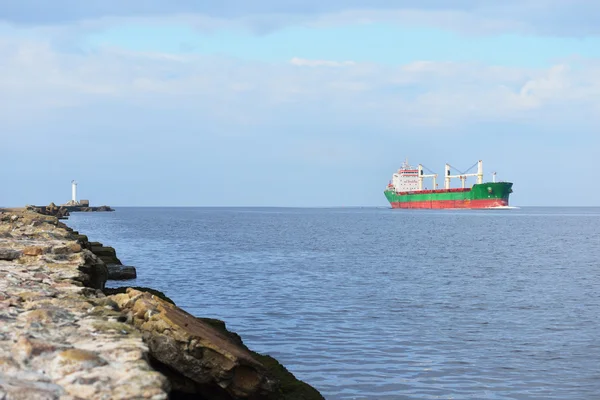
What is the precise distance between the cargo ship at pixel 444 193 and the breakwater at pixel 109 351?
482ft

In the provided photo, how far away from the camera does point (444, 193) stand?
15850 centimetres

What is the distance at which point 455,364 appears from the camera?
475 inches

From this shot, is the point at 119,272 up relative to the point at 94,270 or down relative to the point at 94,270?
down

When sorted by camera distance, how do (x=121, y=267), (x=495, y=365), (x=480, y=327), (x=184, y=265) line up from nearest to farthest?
(x=495, y=365)
(x=480, y=327)
(x=121, y=267)
(x=184, y=265)

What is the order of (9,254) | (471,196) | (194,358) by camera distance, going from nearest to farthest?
(194,358) < (9,254) < (471,196)

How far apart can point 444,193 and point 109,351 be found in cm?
15703

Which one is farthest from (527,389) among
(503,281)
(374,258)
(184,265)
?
(374,258)

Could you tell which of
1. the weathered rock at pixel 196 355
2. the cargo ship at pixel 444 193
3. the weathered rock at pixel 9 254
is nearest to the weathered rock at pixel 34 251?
the weathered rock at pixel 9 254

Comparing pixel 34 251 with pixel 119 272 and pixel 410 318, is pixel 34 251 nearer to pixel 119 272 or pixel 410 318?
pixel 410 318

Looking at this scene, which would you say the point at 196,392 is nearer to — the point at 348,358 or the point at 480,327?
the point at 348,358

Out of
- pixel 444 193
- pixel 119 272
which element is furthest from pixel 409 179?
pixel 119 272

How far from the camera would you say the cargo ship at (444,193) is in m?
151

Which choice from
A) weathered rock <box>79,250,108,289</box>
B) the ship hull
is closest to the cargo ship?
the ship hull

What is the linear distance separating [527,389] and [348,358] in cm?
318
